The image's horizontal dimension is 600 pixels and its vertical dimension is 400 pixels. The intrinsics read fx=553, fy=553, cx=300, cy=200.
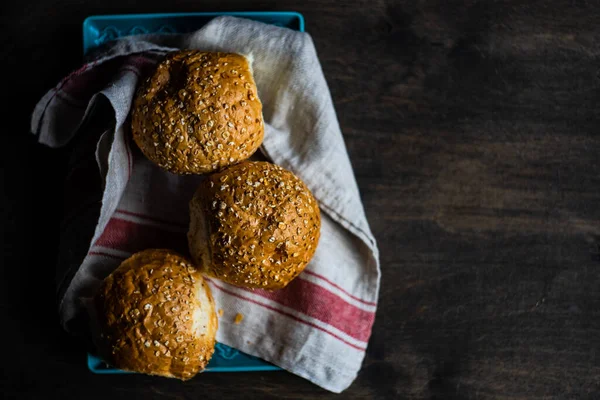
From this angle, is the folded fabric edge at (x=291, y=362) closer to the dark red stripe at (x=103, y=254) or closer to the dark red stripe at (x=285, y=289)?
the dark red stripe at (x=285, y=289)

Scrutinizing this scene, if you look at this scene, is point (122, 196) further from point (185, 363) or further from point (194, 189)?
point (185, 363)

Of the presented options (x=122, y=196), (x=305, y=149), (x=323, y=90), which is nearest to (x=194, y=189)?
(x=122, y=196)

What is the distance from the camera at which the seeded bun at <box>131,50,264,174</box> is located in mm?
1163

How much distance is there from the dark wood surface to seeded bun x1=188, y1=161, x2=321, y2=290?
0.33 meters

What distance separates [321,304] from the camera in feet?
4.45

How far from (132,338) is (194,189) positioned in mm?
382

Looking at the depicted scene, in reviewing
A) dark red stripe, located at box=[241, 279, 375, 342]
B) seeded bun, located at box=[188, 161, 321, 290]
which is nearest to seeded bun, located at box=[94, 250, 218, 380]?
seeded bun, located at box=[188, 161, 321, 290]

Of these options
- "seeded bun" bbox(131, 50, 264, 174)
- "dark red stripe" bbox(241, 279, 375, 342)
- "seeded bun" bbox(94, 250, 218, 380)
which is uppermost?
"seeded bun" bbox(131, 50, 264, 174)

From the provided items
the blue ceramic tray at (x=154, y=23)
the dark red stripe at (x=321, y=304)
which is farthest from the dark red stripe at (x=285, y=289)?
the blue ceramic tray at (x=154, y=23)

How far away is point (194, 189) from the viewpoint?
136cm

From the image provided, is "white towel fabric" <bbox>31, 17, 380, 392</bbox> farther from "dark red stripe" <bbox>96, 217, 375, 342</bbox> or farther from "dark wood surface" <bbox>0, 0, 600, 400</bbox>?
"dark wood surface" <bbox>0, 0, 600, 400</bbox>

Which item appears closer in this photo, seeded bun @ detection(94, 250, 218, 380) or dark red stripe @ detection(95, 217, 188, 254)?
seeded bun @ detection(94, 250, 218, 380)

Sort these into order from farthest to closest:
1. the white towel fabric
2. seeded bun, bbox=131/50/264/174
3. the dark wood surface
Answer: the dark wood surface → the white towel fabric → seeded bun, bbox=131/50/264/174

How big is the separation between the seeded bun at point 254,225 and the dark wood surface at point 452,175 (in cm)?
33
